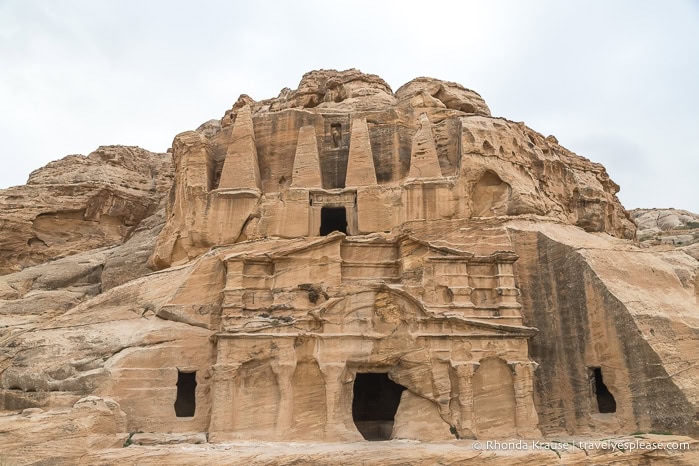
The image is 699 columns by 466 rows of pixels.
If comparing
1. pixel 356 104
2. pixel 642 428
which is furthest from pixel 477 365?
pixel 356 104

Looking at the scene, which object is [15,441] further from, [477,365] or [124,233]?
[124,233]

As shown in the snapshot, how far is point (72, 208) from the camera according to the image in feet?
115

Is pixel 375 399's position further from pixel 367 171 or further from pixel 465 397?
pixel 367 171

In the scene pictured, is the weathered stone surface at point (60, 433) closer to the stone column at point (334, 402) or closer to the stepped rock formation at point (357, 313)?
the stepped rock formation at point (357, 313)

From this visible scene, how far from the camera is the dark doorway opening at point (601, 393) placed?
19.7 m

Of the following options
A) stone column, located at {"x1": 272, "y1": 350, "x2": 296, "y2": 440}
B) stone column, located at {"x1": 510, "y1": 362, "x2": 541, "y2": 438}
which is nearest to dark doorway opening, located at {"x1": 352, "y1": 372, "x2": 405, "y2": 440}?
stone column, located at {"x1": 272, "y1": 350, "x2": 296, "y2": 440}

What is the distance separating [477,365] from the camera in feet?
62.9

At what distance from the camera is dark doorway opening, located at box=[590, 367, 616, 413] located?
19.7 metres

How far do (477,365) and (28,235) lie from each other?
27015 millimetres

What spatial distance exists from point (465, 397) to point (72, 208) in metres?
26.7

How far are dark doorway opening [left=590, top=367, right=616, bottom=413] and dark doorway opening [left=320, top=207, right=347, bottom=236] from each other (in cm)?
1202

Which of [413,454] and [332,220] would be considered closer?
[413,454]

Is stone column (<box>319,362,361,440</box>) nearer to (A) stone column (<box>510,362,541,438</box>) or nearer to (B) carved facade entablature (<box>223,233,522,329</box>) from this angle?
(B) carved facade entablature (<box>223,233,522,329</box>)

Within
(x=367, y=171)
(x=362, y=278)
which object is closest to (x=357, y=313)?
(x=362, y=278)
